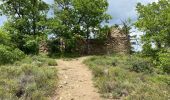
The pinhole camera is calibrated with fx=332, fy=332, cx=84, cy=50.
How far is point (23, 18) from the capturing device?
1134 inches

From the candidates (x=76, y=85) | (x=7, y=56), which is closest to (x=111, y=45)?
(x=7, y=56)

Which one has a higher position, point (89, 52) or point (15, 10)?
point (15, 10)

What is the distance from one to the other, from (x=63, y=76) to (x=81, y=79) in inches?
43.9

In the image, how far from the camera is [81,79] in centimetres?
1659

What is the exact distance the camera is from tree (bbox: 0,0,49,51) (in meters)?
28.4

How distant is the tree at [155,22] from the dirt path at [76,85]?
608 cm

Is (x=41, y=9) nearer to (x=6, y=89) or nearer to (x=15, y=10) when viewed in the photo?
(x=15, y=10)

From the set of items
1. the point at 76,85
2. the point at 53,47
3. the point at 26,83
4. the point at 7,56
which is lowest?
the point at 76,85

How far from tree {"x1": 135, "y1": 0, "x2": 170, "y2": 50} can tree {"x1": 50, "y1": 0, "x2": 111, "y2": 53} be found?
13.1 ft

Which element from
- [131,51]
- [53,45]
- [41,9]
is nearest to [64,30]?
[53,45]

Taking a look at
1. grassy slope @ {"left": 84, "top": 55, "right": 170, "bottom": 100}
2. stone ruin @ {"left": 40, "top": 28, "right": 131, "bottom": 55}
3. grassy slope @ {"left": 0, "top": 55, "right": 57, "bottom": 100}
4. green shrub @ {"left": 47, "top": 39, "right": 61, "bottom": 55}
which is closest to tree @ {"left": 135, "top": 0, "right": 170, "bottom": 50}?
stone ruin @ {"left": 40, "top": 28, "right": 131, "bottom": 55}

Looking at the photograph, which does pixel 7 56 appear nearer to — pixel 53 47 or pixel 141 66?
pixel 53 47

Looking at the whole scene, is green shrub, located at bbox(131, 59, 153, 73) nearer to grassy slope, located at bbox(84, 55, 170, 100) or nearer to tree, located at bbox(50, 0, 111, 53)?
grassy slope, located at bbox(84, 55, 170, 100)

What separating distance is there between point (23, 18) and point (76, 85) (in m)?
15.0
